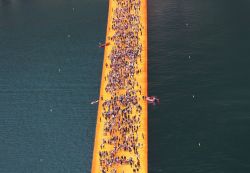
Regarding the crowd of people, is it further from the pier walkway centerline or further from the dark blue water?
the dark blue water

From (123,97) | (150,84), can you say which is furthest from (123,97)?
(150,84)

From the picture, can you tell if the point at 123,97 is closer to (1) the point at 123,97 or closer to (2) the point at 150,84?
(1) the point at 123,97

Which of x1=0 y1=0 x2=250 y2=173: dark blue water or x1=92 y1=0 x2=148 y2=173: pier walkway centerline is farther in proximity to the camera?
x1=0 y1=0 x2=250 y2=173: dark blue water

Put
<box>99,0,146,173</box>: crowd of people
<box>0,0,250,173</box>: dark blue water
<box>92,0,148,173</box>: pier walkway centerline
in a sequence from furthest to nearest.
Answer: <box>0,0,250,173</box>: dark blue water, <box>99,0,146,173</box>: crowd of people, <box>92,0,148,173</box>: pier walkway centerline

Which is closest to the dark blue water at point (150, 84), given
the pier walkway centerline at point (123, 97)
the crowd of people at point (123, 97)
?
the pier walkway centerline at point (123, 97)

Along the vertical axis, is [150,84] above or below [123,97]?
above

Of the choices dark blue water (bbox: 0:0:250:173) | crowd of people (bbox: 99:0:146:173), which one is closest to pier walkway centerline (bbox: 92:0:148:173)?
crowd of people (bbox: 99:0:146:173)
